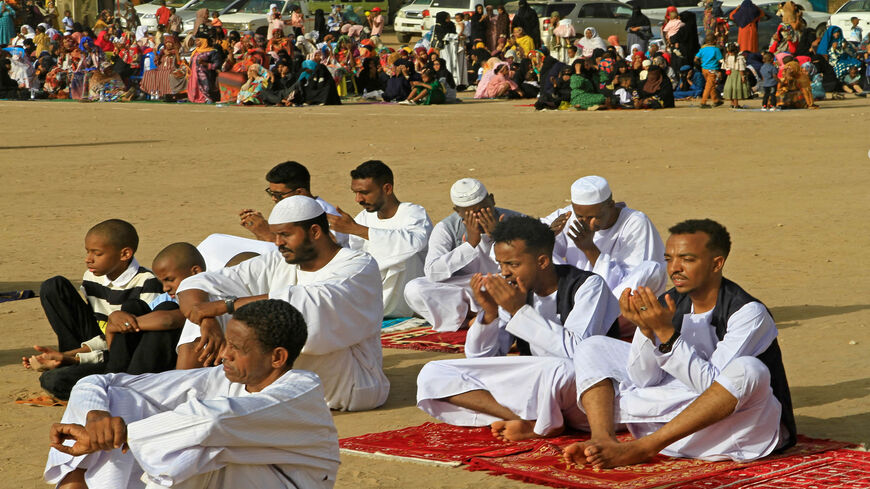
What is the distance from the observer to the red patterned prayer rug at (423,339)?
24.7ft

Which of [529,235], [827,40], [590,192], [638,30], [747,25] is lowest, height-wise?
[638,30]

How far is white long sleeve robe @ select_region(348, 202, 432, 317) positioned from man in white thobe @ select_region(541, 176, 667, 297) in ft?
3.50

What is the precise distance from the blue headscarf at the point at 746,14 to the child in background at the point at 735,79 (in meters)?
3.85

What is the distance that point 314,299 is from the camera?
5625mm

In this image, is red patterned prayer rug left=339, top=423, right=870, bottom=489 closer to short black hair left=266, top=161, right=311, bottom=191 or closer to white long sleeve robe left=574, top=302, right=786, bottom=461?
white long sleeve robe left=574, top=302, right=786, bottom=461

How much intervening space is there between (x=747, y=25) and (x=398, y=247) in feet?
63.8

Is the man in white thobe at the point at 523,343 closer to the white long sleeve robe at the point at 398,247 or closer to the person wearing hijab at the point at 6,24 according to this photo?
the white long sleeve robe at the point at 398,247

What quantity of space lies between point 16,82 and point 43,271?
2016 centimetres

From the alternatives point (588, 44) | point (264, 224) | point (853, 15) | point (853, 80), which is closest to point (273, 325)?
point (264, 224)

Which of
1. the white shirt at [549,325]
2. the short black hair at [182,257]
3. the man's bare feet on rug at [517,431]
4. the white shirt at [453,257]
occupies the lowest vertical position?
the man's bare feet on rug at [517,431]

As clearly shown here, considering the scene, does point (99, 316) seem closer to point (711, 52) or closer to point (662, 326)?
point (662, 326)

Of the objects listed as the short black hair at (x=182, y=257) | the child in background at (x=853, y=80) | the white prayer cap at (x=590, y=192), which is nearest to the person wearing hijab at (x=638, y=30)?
the child in background at (x=853, y=80)

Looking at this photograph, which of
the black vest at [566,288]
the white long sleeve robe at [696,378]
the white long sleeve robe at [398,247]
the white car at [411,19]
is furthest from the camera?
the white car at [411,19]

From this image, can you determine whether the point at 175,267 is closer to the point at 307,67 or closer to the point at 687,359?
the point at 687,359
